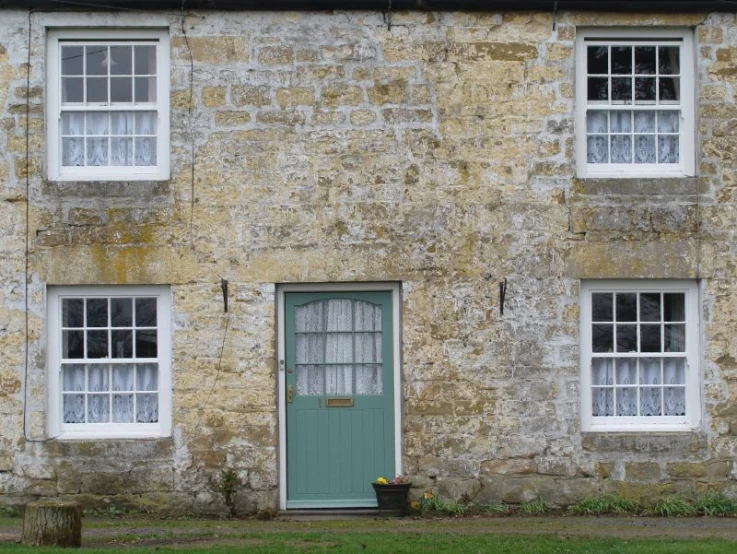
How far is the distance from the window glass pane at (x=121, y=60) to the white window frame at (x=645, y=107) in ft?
15.4

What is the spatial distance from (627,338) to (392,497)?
3.03m

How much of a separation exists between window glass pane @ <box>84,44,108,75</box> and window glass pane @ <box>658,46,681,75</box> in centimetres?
587

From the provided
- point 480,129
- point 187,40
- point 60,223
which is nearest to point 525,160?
point 480,129

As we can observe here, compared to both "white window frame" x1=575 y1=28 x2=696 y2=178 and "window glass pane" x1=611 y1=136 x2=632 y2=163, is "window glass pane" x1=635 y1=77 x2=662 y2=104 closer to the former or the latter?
"white window frame" x1=575 y1=28 x2=696 y2=178

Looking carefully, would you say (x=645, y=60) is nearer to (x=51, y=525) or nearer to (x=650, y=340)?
(x=650, y=340)

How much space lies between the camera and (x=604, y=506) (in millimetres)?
12727

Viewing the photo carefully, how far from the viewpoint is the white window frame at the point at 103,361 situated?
42.2 ft

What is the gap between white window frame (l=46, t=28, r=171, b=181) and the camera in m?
12.9

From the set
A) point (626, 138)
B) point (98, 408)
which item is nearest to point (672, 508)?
point (626, 138)

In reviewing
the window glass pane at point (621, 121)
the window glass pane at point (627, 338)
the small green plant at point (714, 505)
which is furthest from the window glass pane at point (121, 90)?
the small green plant at point (714, 505)

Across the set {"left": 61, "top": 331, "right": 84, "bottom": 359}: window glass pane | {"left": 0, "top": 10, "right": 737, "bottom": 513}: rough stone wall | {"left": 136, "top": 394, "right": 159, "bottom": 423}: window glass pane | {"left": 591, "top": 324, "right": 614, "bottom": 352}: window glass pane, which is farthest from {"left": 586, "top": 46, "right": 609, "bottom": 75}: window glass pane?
{"left": 61, "top": 331, "right": 84, "bottom": 359}: window glass pane

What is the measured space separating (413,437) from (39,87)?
17.4 feet

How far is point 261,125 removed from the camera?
1287cm

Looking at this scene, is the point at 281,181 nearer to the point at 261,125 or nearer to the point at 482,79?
the point at 261,125
